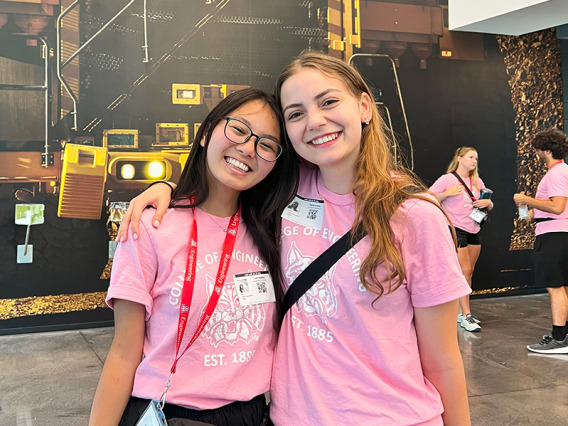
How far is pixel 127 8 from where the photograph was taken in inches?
207

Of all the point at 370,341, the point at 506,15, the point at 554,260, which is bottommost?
the point at 554,260

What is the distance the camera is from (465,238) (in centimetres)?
518

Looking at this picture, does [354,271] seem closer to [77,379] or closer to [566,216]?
[77,379]

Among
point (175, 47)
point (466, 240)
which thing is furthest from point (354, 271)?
point (175, 47)

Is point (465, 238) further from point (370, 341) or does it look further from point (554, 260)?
point (370, 341)

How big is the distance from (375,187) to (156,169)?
4484 mm

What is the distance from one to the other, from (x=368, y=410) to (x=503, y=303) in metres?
5.79

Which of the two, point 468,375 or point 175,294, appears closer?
point 175,294

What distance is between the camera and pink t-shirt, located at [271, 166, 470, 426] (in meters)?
1.15

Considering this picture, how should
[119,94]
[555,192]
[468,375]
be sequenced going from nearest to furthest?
[468,375] → [555,192] → [119,94]

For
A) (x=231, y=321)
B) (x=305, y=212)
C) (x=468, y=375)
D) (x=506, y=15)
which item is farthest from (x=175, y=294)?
(x=506, y=15)

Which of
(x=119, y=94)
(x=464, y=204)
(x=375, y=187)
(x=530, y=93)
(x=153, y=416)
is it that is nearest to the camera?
(x=153, y=416)

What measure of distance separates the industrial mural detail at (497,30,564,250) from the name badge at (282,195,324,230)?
6058 millimetres

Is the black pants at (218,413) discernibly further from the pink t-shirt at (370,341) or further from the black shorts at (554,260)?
the black shorts at (554,260)
